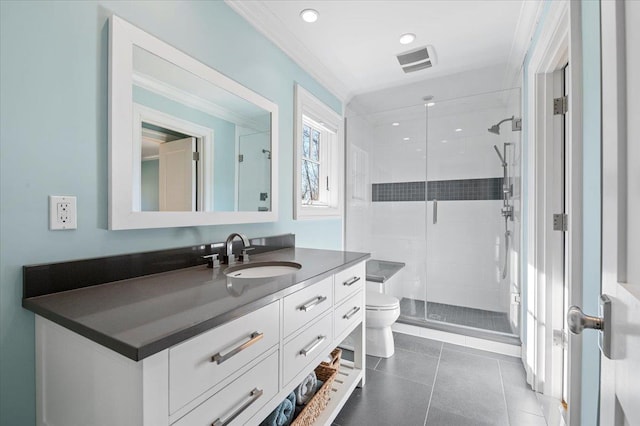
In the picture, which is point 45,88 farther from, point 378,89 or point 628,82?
point 378,89

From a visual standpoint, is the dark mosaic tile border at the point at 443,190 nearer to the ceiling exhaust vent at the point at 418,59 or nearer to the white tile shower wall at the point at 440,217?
the white tile shower wall at the point at 440,217

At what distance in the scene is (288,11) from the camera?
183cm

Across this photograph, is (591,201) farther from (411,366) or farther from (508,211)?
(508,211)

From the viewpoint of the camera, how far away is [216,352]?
83cm

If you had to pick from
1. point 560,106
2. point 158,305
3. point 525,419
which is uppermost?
point 560,106

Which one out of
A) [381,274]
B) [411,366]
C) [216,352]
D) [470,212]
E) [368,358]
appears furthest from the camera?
[470,212]

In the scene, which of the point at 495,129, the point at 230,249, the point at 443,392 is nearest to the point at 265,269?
the point at 230,249

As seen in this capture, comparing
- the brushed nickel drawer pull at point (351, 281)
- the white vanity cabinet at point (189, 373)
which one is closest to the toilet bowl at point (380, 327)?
the brushed nickel drawer pull at point (351, 281)

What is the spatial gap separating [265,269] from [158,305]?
0.76 m

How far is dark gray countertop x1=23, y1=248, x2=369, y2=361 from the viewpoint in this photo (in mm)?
674

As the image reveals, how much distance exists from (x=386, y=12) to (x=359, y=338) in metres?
2.11

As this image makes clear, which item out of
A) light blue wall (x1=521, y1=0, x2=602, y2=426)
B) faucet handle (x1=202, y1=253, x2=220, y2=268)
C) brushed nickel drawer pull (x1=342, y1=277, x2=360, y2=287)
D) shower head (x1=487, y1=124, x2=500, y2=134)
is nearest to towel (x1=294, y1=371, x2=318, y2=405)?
brushed nickel drawer pull (x1=342, y1=277, x2=360, y2=287)

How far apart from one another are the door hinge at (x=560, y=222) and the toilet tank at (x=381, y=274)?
152cm

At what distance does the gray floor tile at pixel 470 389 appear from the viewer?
166 cm
